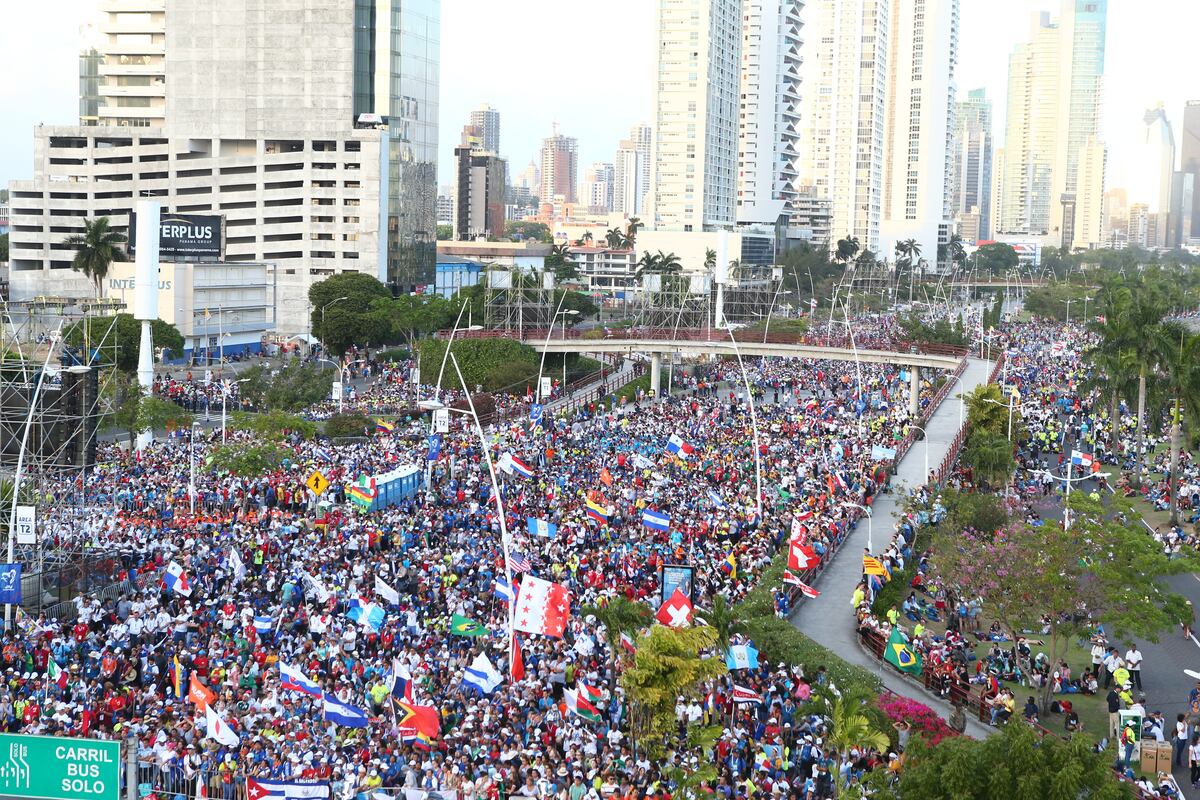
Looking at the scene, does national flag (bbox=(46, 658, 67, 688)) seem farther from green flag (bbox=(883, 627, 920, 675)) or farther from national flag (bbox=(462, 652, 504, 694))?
green flag (bbox=(883, 627, 920, 675))

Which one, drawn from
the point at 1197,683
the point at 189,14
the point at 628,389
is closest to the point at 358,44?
the point at 189,14

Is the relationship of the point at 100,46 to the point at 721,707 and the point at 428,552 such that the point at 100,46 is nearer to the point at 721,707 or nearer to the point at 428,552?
the point at 428,552

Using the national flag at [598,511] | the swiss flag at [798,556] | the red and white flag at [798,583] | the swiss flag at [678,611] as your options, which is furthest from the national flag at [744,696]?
the national flag at [598,511]

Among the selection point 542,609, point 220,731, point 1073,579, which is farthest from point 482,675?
point 1073,579

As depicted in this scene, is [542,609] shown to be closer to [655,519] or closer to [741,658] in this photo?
[741,658]

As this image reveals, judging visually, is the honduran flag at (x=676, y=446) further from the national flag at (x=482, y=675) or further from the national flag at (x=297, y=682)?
the national flag at (x=297, y=682)

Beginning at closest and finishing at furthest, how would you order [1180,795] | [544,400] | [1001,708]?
1. [1180,795]
2. [1001,708]
3. [544,400]

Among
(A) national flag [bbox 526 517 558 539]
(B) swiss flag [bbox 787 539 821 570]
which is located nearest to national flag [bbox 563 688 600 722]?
(B) swiss flag [bbox 787 539 821 570]
